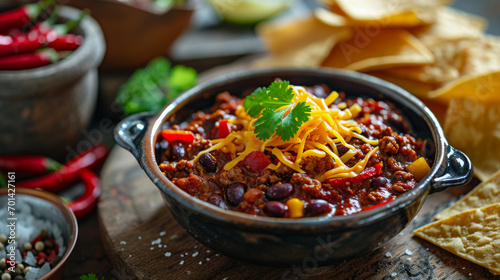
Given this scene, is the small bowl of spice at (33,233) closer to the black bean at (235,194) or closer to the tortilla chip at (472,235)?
the black bean at (235,194)

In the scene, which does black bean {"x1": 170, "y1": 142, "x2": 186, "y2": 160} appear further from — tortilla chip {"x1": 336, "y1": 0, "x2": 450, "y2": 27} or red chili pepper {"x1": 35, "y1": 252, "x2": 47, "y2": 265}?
tortilla chip {"x1": 336, "y1": 0, "x2": 450, "y2": 27}

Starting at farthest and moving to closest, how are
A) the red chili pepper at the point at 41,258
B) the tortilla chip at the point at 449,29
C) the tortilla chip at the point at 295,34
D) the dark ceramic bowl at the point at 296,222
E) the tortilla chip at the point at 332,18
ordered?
the tortilla chip at the point at 295,34
the tortilla chip at the point at 332,18
the tortilla chip at the point at 449,29
the red chili pepper at the point at 41,258
the dark ceramic bowl at the point at 296,222

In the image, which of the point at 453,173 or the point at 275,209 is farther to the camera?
the point at 453,173

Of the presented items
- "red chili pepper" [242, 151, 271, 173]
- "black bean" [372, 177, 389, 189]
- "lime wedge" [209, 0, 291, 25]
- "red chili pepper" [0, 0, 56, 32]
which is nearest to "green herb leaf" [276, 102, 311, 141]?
"red chili pepper" [242, 151, 271, 173]

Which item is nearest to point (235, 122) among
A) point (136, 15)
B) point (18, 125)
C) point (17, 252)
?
point (17, 252)

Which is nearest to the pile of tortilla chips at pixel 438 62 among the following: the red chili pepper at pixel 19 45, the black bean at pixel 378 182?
the black bean at pixel 378 182

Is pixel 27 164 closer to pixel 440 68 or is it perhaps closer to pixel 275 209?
pixel 275 209

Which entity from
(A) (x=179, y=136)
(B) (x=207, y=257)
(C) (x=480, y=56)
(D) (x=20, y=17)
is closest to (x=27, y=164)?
(D) (x=20, y=17)
